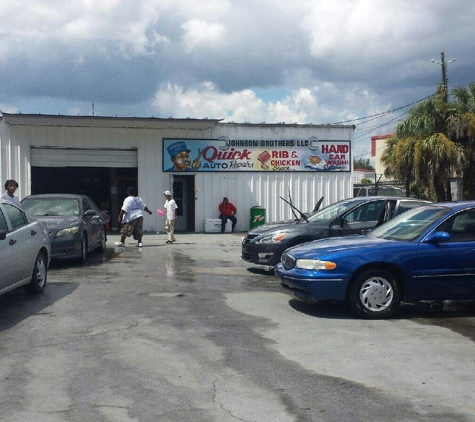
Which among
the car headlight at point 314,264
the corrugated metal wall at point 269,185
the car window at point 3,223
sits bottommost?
the car headlight at point 314,264

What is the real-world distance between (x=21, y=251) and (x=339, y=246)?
4.42 meters

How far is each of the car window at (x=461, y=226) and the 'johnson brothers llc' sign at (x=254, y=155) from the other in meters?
16.2

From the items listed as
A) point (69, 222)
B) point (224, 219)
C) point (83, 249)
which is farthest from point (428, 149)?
point (69, 222)

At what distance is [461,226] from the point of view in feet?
28.0

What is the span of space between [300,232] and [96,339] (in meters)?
5.52

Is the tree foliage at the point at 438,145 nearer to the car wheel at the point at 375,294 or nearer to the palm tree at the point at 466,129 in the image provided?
the palm tree at the point at 466,129

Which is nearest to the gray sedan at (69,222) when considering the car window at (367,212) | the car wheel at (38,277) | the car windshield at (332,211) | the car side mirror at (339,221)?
the car wheel at (38,277)

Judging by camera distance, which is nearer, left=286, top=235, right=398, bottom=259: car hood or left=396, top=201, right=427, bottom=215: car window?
left=286, top=235, right=398, bottom=259: car hood

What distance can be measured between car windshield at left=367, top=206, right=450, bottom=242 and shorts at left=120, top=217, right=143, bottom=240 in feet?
32.4

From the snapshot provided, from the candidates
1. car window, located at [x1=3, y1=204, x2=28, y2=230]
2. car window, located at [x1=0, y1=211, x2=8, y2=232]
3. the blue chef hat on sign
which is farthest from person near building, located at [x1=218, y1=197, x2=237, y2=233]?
car window, located at [x1=0, y1=211, x2=8, y2=232]

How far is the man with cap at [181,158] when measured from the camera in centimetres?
2397

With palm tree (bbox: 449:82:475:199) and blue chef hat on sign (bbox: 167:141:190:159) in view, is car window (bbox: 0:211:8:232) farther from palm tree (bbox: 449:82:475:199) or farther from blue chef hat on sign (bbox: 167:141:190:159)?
palm tree (bbox: 449:82:475:199)

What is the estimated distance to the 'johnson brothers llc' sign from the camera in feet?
78.9

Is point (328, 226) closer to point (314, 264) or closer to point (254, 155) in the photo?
point (314, 264)
